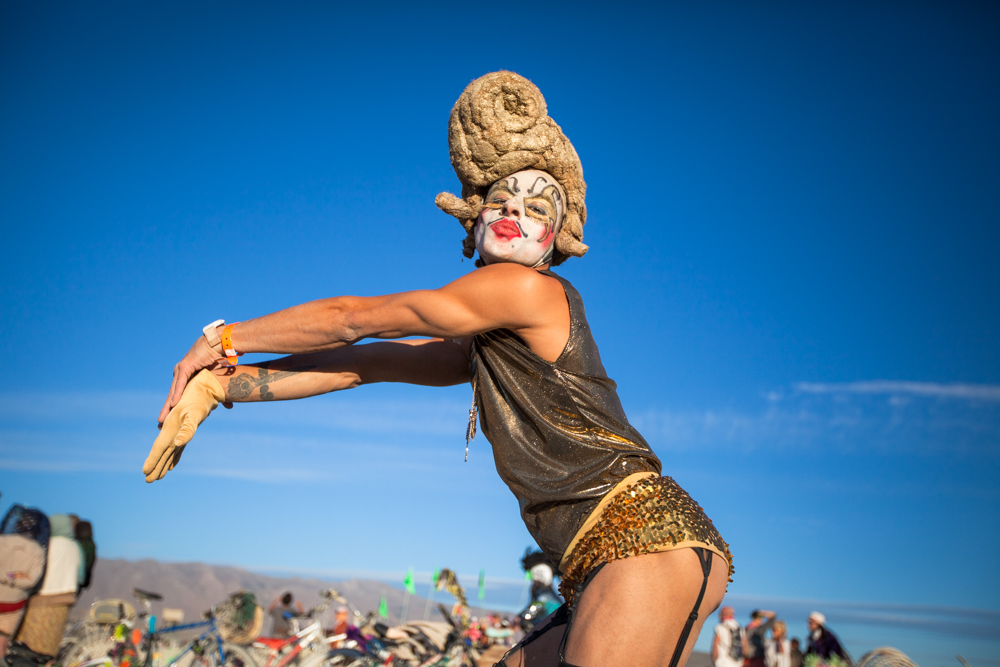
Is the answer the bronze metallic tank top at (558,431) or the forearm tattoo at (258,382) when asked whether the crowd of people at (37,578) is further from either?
the bronze metallic tank top at (558,431)

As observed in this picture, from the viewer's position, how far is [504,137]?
297 cm

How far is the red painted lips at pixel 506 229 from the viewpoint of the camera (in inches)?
112

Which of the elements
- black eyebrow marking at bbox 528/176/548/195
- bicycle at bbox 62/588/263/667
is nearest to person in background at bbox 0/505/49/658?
bicycle at bbox 62/588/263/667

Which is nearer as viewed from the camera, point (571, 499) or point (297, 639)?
point (571, 499)

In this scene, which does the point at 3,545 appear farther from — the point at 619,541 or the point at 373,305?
the point at 619,541

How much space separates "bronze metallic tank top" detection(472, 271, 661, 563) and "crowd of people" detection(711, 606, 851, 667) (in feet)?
33.4

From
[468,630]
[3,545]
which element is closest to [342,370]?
[3,545]

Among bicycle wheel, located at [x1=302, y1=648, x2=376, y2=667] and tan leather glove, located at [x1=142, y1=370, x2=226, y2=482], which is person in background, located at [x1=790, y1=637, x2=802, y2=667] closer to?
bicycle wheel, located at [x1=302, y1=648, x2=376, y2=667]

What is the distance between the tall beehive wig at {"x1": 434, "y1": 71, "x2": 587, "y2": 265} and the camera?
9.80 feet

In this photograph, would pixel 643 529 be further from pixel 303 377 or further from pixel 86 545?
pixel 86 545

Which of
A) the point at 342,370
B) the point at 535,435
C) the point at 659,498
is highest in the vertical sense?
the point at 342,370

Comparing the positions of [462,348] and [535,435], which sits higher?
[462,348]

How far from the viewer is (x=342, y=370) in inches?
119

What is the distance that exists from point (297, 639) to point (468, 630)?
96.7 inches
